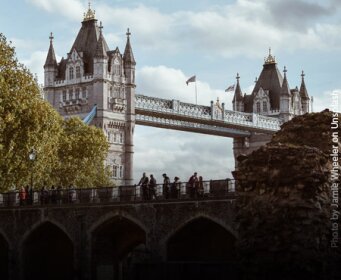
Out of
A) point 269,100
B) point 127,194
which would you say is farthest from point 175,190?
point 269,100

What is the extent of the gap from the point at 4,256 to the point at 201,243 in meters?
14.0

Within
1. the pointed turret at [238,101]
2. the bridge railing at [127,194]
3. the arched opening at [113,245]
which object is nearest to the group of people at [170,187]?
the bridge railing at [127,194]

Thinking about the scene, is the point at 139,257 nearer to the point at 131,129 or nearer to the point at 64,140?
the point at 64,140

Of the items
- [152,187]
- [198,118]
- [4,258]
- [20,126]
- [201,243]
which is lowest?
[4,258]

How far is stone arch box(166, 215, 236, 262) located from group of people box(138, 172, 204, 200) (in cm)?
184

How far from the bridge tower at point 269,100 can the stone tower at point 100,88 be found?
31.2m

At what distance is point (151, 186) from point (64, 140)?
31.4 m

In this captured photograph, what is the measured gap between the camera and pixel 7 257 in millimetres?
51625

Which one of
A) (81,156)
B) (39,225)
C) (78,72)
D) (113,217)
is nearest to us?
(113,217)

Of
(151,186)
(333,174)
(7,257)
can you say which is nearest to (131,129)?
(7,257)

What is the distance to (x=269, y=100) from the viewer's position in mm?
141625

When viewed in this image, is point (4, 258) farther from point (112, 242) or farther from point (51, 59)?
point (51, 59)

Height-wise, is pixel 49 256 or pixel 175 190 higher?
pixel 175 190

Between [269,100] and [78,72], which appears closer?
[78,72]
